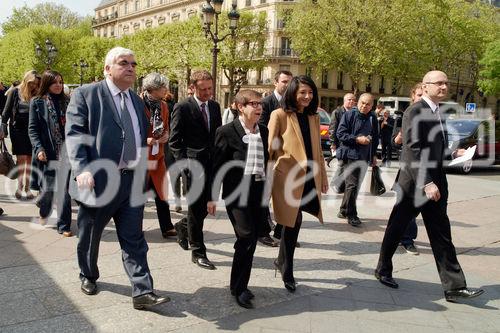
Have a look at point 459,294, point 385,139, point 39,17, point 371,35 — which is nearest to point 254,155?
point 459,294

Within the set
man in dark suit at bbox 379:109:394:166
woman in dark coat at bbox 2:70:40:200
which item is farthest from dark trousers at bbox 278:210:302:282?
man in dark suit at bbox 379:109:394:166

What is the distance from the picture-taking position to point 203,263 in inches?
177

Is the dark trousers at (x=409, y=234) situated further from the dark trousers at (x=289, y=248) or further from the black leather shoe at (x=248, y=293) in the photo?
the black leather shoe at (x=248, y=293)

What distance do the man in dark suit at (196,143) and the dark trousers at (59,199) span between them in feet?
5.19

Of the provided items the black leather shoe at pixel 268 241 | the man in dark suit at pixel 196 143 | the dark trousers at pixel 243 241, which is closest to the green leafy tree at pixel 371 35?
the black leather shoe at pixel 268 241

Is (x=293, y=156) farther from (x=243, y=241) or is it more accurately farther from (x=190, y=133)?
(x=190, y=133)

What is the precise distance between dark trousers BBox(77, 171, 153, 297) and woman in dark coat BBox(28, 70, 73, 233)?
70.9 inches

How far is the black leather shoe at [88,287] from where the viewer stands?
3.70 metres

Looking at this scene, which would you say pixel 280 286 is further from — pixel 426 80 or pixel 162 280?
pixel 426 80

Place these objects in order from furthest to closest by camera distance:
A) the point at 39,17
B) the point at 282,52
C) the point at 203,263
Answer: the point at 39,17, the point at 282,52, the point at 203,263

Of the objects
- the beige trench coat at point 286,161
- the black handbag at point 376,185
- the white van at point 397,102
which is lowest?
the black handbag at point 376,185

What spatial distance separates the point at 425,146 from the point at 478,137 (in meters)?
10.9

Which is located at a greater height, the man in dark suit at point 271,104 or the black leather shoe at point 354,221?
the man in dark suit at point 271,104

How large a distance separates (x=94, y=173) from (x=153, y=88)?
1.97 m
